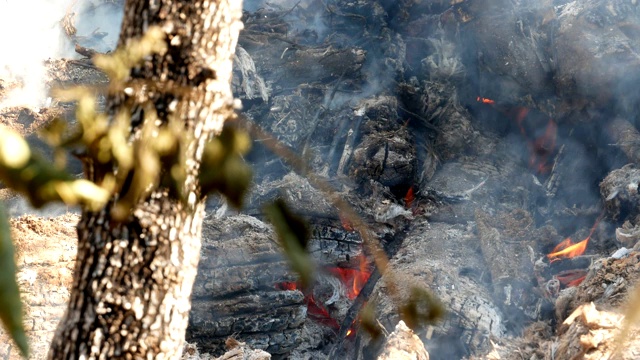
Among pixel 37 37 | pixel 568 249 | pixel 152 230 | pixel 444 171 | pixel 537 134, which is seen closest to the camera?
pixel 152 230

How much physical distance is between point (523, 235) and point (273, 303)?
2.99m

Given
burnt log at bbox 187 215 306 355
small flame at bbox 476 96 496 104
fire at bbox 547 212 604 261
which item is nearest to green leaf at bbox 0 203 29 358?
burnt log at bbox 187 215 306 355

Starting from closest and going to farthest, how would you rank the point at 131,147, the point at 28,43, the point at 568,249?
the point at 131,147 < the point at 568,249 < the point at 28,43

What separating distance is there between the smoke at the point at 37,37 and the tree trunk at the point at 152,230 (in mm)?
6653

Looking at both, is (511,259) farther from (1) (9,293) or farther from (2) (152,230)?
(1) (9,293)

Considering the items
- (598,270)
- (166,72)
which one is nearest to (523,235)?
(598,270)

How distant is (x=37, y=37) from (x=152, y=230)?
880cm

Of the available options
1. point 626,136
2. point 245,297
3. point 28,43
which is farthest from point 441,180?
point 28,43

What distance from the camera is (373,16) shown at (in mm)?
9227

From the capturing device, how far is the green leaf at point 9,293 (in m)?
1.07

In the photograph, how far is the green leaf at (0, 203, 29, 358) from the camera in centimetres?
107

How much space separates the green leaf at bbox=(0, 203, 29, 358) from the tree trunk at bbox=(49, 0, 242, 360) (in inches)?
22.7

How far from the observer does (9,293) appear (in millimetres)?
1081

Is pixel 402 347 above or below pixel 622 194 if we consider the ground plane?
above
